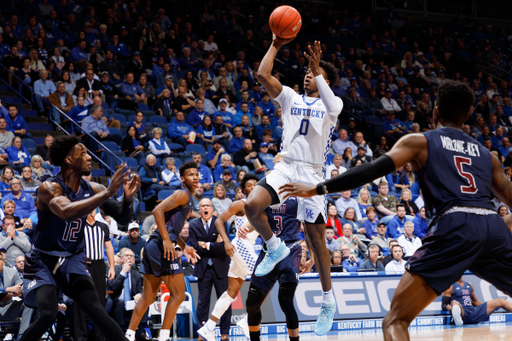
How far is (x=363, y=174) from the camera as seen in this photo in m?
3.60

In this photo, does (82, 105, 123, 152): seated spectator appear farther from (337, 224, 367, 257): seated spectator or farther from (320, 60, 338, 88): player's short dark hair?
(320, 60, 338, 88): player's short dark hair

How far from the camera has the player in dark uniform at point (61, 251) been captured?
467cm

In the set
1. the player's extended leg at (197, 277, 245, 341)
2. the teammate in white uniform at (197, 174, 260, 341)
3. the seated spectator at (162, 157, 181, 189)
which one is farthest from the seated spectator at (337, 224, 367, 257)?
the player's extended leg at (197, 277, 245, 341)

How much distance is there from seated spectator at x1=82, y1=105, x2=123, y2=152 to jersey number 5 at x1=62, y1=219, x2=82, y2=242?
8199mm

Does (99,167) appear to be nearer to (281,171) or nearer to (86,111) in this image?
(86,111)

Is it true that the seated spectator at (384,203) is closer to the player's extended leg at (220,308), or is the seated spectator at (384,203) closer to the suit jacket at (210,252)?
the suit jacket at (210,252)

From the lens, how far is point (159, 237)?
7.45 meters

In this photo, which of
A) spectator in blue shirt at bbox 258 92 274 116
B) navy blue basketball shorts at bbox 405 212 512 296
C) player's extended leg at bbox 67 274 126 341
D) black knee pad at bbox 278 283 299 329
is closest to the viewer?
navy blue basketball shorts at bbox 405 212 512 296

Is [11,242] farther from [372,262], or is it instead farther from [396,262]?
[396,262]

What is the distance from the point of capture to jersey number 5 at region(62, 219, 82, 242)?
5.03 metres

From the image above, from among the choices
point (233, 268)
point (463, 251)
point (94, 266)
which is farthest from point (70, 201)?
point (233, 268)

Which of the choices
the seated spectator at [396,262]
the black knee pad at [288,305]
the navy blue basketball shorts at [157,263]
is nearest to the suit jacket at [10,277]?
the navy blue basketball shorts at [157,263]

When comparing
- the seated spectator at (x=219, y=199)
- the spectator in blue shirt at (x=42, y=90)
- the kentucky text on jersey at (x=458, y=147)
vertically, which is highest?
the spectator in blue shirt at (x=42, y=90)

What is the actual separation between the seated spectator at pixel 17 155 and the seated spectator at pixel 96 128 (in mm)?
1528
